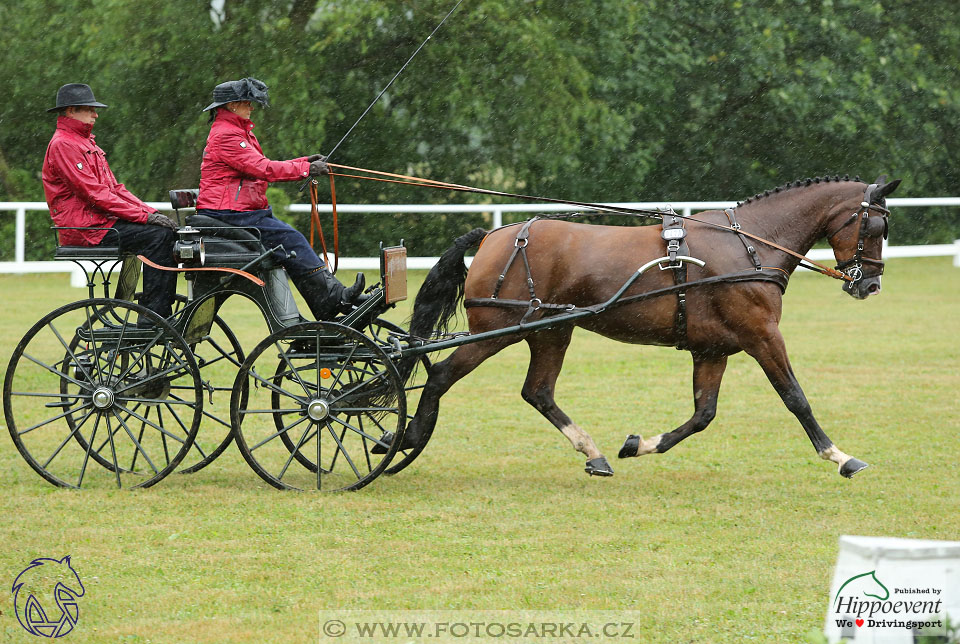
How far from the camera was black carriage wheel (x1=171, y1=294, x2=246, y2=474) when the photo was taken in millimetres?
6797

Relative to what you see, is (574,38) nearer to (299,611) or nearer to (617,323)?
(617,323)

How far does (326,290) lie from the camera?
6621mm

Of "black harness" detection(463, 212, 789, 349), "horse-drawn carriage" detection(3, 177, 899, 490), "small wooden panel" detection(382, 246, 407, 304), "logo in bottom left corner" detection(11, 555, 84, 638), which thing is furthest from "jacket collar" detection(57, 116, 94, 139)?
"logo in bottom left corner" detection(11, 555, 84, 638)

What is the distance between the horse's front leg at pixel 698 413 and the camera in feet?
22.2

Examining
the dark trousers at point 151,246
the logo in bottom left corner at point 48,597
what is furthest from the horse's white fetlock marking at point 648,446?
the logo in bottom left corner at point 48,597

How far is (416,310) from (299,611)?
8.85ft

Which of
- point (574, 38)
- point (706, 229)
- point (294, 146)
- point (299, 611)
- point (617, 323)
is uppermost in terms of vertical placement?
point (574, 38)

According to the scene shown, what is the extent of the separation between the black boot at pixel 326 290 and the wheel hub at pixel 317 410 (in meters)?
0.47

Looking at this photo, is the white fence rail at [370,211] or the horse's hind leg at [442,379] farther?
the white fence rail at [370,211]

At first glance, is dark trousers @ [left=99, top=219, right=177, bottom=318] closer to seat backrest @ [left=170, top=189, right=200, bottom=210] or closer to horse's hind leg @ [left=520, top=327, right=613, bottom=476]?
seat backrest @ [left=170, top=189, right=200, bottom=210]

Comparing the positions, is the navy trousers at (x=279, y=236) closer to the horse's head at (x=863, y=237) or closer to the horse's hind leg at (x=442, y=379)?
the horse's hind leg at (x=442, y=379)

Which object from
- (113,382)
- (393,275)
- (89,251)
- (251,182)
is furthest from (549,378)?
(89,251)

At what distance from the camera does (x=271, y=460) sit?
7.52 metres

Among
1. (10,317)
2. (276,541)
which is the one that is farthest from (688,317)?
(10,317)
